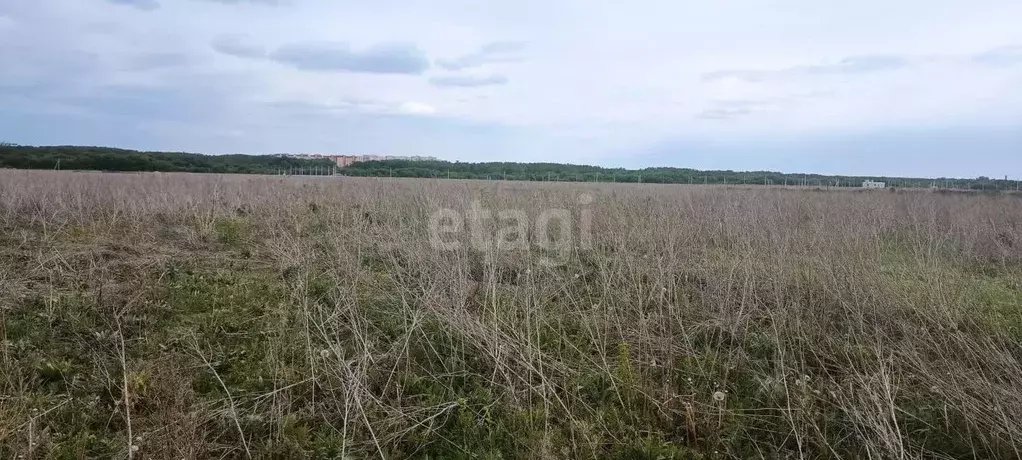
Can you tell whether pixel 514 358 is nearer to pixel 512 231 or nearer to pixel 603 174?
pixel 512 231

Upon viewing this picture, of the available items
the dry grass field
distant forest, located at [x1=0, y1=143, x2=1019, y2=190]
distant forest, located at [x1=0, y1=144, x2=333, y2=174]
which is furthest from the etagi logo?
distant forest, located at [x1=0, y1=144, x2=333, y2=174]

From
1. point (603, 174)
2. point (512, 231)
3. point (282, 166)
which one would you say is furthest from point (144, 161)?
point (603, 174)

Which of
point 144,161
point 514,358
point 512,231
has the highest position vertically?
point 144,161

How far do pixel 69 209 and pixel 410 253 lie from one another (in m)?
6.60

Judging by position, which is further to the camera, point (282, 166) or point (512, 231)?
point (282, 166)

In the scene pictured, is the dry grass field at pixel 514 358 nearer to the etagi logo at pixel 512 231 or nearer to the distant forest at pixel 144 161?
the etagi logo at pixel 512 231

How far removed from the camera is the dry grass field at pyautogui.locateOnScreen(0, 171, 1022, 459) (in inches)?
98.1

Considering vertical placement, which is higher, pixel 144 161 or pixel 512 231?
pixel 144 161

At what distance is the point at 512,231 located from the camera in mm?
6988

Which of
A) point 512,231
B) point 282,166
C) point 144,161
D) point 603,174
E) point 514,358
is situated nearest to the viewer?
point 514,358

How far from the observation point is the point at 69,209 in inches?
315

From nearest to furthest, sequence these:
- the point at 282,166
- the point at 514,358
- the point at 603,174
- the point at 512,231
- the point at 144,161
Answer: the point at 514,358 → the point at 512,231 → the point at 144,161 → the point at 282,166 → the point at 603,174

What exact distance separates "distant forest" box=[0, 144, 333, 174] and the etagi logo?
19.8 meters

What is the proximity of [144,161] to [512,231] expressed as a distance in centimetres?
2929
